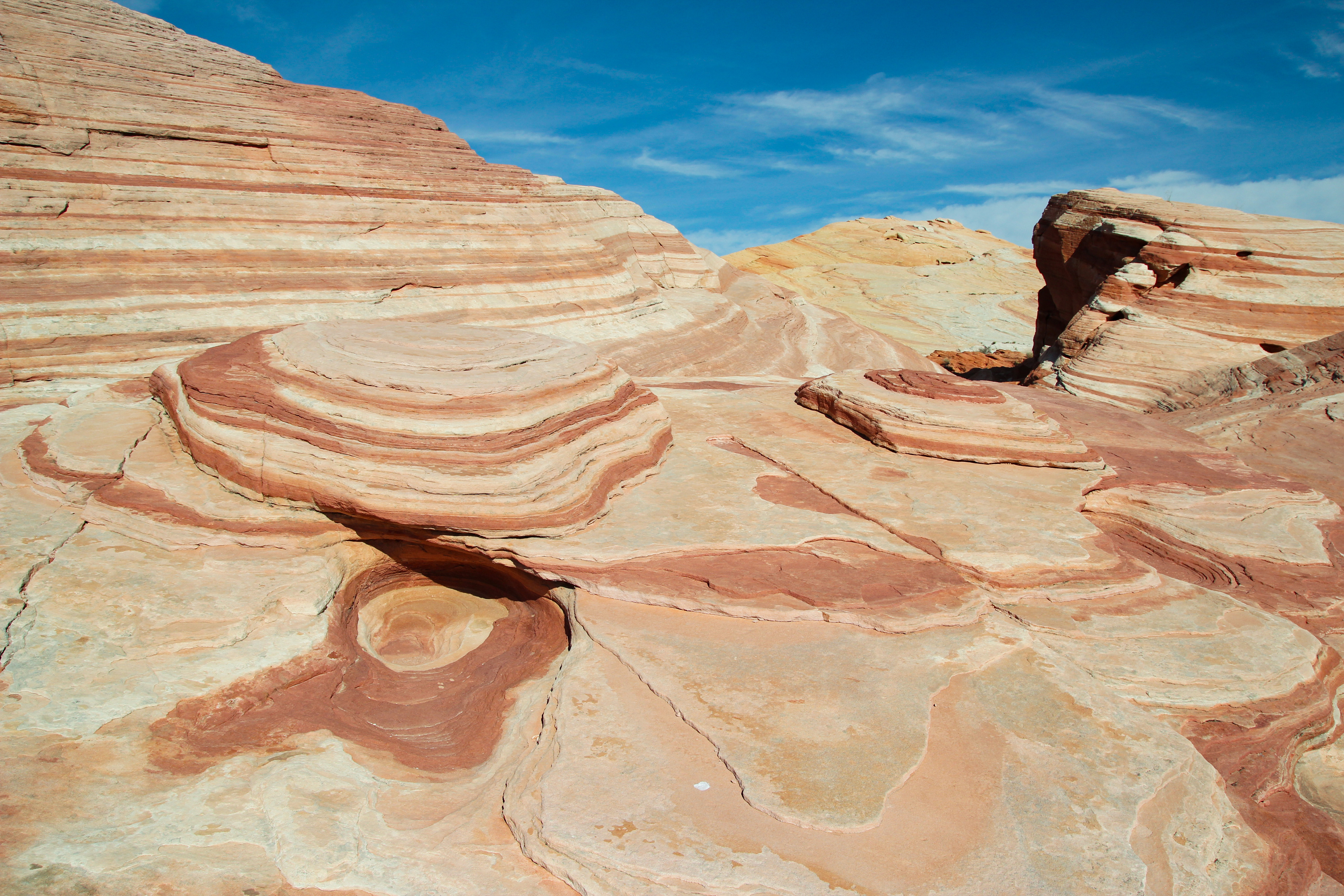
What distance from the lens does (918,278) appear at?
2866 centimetres

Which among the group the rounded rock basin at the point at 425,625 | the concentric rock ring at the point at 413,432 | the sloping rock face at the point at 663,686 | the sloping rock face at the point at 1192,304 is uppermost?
the sloping rock face at the point at 1192,304

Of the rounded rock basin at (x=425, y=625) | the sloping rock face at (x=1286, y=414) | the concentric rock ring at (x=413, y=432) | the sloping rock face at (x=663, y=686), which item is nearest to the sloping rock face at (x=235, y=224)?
the sloping rock face at (x=663, y=686)

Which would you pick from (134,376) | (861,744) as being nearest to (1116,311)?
(861,744)

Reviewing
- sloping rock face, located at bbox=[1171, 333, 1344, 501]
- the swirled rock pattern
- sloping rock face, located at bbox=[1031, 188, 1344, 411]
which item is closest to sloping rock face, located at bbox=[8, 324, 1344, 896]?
the swirled rock pattern

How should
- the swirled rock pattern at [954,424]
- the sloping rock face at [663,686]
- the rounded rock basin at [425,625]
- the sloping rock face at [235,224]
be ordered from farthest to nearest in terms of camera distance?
the sloping rock face at [235,224], the swirled rock pattern at [954,424], the rounded rock basin at [425,625], the sloping rock face at [663,686]

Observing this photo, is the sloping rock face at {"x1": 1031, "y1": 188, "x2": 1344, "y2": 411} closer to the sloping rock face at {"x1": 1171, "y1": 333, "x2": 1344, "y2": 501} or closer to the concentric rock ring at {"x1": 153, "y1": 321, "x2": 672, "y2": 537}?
the sloping rock face at {"x1": 1171, "y1": 333, "x2": 1344, "y2": 501}

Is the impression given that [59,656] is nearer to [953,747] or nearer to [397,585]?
[397,585]

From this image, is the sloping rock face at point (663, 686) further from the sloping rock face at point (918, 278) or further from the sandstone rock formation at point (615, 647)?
the sloping rock face at point (918, 278)

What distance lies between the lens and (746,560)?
402 cm

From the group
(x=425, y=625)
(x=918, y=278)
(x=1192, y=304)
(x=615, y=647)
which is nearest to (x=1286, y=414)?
(x=1192, y=304)

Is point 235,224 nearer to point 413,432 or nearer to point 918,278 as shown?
point 413,432

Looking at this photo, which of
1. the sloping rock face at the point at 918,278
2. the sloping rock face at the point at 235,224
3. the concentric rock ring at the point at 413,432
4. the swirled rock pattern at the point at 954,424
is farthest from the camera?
the sloping rock face at the point at 918,278

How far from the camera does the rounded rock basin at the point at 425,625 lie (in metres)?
4.16

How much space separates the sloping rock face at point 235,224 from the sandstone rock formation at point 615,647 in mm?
1837
